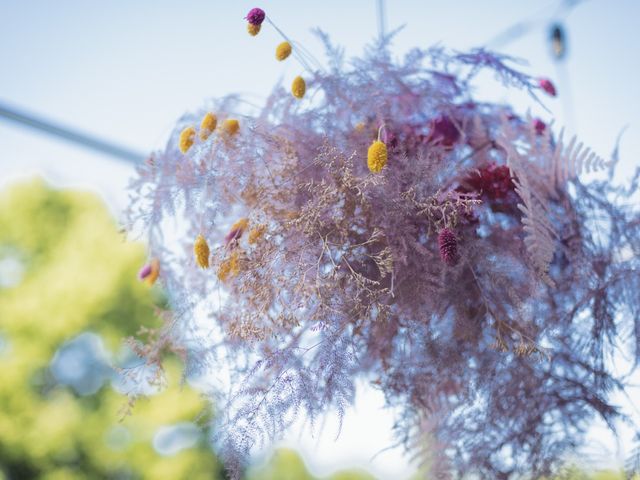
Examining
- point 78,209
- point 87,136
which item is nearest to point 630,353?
point 87,136

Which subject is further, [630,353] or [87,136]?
[87,136]

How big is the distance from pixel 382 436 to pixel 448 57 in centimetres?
33

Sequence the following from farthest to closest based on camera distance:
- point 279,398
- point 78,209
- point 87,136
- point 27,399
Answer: point 78,209 → point 27,399 → point 87,136 → point 279,398

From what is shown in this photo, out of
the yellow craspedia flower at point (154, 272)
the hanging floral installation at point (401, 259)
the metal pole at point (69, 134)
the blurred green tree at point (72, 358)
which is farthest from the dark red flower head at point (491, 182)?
the blurred green tree at point (72, 358)

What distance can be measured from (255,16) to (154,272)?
0.24 meters

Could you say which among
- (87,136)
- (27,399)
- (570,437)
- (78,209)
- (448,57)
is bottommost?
(570,437)

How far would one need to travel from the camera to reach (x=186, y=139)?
53cm

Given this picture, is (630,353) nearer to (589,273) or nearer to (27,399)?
(589,273)

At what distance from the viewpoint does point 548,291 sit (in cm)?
52

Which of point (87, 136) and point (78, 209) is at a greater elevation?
point (78, 209)

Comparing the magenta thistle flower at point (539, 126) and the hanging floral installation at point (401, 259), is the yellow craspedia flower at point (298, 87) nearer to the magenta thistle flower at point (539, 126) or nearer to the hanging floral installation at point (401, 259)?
the hanging floral installation at point (401, 259)

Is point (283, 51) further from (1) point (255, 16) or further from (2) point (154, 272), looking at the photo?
(2) point (154, 272)

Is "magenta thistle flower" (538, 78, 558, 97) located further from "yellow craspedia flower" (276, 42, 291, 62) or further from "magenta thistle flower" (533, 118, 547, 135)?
"yellow craspedia flower" (276, 42, 291, 62)

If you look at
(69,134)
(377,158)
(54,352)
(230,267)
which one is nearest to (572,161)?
(377,158)
